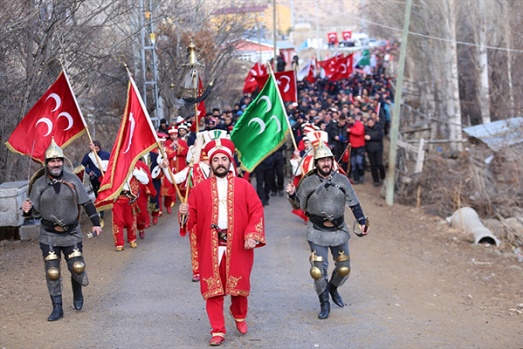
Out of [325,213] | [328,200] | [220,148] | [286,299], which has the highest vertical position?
[220,148]

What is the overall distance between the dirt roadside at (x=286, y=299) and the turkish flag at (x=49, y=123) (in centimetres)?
181

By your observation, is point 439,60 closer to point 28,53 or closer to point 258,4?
point 258,4

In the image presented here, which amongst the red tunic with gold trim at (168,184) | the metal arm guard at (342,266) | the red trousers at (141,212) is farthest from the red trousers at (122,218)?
the metal arm guard at (342,266)

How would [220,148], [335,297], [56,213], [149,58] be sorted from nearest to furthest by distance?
[220,148] < [56,213] < [335,297] < [149,58]

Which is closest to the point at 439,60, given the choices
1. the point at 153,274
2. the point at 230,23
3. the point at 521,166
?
the point at 230,23

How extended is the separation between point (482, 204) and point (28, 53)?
11270 millimetres

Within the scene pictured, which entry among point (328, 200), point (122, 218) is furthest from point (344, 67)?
point (328, 200)

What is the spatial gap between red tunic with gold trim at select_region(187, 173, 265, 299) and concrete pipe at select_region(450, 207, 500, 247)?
9.73 metres

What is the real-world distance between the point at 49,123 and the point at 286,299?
449cm

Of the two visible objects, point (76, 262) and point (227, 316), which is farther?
point (227, 316)

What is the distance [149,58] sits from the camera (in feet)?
93.0

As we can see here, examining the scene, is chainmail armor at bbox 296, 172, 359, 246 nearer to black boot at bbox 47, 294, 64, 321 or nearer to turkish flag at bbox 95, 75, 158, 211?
turkish flag at bbox 95, 75, 158, 211

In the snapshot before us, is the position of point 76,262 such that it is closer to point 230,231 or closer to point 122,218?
point 230,231

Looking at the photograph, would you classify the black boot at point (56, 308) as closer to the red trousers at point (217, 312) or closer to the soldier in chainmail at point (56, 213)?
the soldier in chainmail at point (56, 213)
